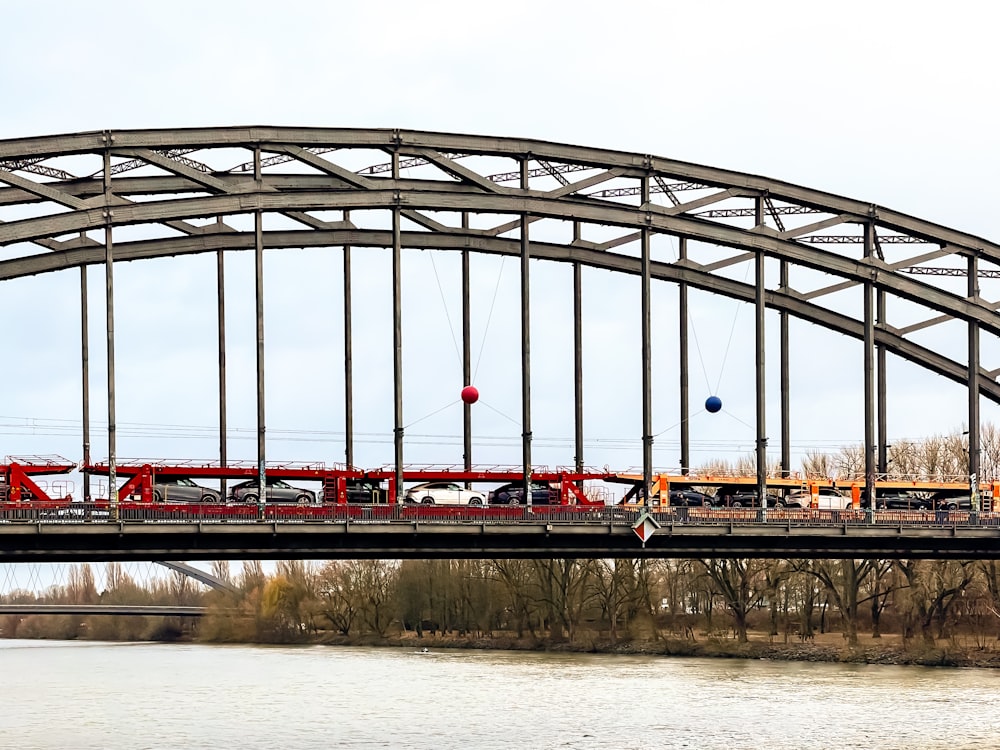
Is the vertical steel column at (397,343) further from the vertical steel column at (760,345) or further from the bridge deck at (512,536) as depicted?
the vertical steel column at (760,345)

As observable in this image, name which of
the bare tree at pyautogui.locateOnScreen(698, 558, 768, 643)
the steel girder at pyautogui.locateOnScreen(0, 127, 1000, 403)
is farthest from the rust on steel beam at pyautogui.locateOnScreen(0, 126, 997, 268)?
the bare tree at pyautogui.locateOnScreen(698, 558, 768, 643)

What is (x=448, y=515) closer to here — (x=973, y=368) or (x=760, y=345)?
(x=760, y=345)

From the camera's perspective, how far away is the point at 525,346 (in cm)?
4891

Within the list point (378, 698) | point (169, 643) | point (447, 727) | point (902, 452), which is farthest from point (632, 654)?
point (169, 643)

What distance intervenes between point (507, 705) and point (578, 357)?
11842 millimetres

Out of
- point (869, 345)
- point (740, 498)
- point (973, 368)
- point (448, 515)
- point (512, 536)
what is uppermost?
point (869, 345)

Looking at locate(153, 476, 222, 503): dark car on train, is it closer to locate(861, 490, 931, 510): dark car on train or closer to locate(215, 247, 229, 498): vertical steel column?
locate(215, 247, 229, 498): vertical steel column

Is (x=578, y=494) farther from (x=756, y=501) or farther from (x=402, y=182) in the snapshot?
(x=402, y=182)

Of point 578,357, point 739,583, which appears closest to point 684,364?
point 578,357

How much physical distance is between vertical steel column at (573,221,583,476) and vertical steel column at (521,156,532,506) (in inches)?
197

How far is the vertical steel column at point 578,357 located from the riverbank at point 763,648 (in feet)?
72.8

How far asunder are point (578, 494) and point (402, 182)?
11.6m

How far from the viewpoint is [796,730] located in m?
44.8

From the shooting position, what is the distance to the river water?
43.4 meters
